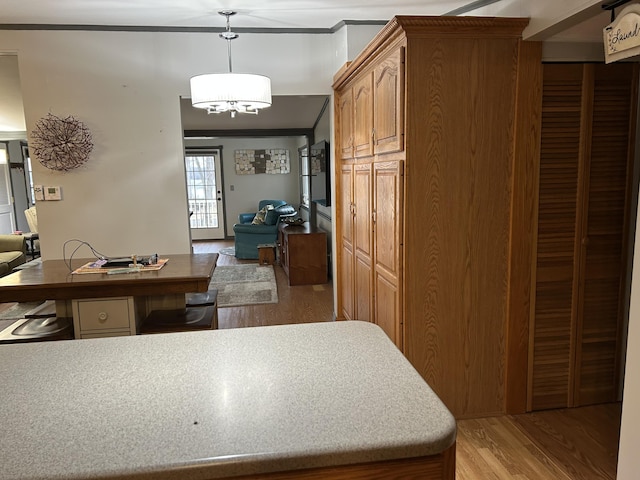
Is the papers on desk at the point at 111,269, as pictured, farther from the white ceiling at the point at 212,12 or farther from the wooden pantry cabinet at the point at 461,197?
the white ceiling at the point at 212,12

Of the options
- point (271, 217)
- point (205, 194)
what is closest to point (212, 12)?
point (271, 217)

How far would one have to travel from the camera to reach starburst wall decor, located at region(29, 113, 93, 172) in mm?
3916

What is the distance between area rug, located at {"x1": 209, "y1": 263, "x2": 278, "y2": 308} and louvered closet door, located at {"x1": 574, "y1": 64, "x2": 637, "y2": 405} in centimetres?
312

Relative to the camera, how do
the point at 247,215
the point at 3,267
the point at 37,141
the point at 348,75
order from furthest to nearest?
the point at 247,215 → the point at 3,267 → the point at 37,141 → the point at 348,75

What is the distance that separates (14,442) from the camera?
0.92m

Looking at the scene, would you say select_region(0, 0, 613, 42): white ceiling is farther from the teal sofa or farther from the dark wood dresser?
the teal sofa

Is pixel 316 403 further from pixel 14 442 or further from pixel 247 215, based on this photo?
pixel 247 215

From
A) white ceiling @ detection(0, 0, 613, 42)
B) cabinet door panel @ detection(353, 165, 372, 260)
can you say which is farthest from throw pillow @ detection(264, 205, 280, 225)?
cabinet door panel @ detection(353, 165, 372, 260)

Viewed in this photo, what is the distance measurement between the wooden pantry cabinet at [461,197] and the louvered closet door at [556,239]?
0.29 feet

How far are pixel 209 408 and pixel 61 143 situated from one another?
3652 mm

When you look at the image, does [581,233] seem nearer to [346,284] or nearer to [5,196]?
[346,284]

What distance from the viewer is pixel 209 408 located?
1035 mm

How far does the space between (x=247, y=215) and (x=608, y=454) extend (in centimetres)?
722

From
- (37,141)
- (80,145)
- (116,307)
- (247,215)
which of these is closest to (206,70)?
(80,145)
